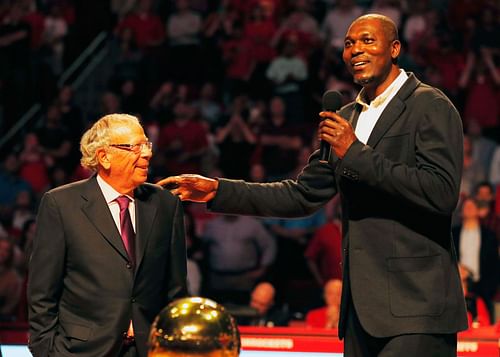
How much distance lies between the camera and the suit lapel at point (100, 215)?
420 cm

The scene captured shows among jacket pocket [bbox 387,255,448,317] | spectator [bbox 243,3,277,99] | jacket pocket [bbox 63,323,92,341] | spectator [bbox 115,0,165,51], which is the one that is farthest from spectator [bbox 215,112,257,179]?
jacket pocket [bbox 387,255,448,317]

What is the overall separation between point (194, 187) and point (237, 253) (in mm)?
5729

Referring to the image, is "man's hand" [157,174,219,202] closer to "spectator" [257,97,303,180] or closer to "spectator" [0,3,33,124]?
"spectator" [257,97,303,180]

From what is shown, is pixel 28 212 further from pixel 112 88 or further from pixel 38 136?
pixel 112 88

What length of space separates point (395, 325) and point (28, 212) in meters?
Answer: 7.71

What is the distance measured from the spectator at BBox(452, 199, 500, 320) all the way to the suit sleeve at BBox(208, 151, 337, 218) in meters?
5.03

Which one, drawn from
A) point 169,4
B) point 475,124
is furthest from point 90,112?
point 475,124

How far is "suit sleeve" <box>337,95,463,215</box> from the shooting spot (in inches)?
147

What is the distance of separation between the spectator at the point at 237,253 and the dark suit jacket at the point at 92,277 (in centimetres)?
578

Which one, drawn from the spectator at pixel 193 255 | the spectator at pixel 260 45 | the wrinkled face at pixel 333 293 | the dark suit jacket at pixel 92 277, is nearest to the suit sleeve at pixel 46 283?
the dark suit jacket at pixel 92 277

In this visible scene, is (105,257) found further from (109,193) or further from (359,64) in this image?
(359,64)

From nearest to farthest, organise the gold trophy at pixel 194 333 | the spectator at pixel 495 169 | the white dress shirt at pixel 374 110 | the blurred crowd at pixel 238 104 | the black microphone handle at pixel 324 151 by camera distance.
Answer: the gold trophy at pixel 194 333 → the black microphone handle at pixel 324 151 → the white dress shirt at pixel 374 110 → the blurred crowd at pixel 238 104 → the spectator at pixel 495 169

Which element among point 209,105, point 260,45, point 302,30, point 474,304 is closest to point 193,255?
point 209,105

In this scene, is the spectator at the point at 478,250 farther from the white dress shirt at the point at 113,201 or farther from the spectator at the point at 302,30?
the white dress shirt at the point at 113,201
